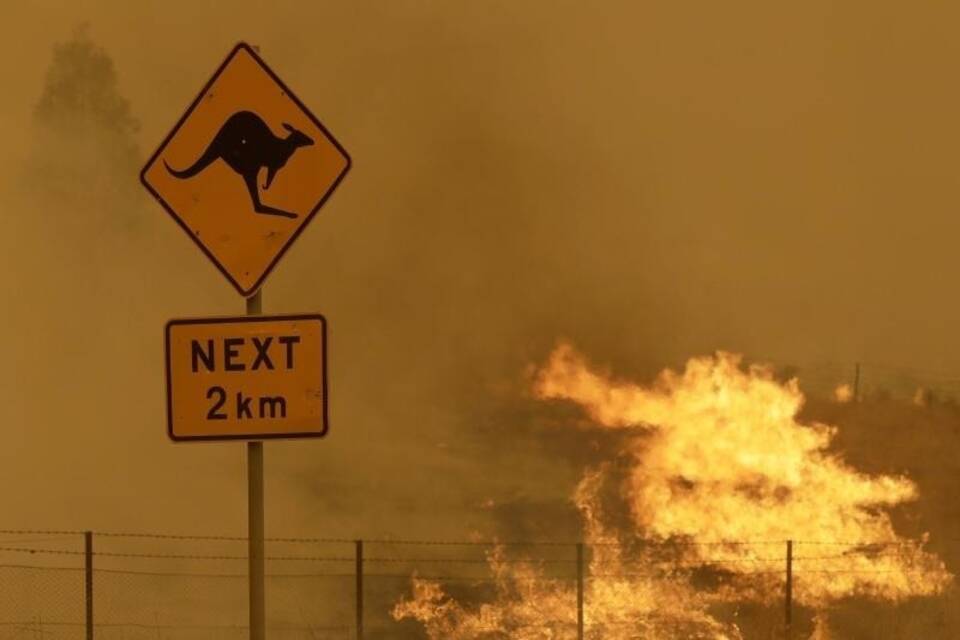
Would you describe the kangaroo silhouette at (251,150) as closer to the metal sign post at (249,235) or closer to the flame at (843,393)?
the metal sign post at (249,235)

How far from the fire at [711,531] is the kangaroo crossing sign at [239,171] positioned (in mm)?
Answer: 6805

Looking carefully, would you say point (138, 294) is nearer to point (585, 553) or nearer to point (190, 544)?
point (190, 544)

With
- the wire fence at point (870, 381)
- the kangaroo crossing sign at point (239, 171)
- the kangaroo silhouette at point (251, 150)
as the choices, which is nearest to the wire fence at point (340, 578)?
the wire fence at point (870, 381)

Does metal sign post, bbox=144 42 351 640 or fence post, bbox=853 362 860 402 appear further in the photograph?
fence post, bbox=853 362 860 402

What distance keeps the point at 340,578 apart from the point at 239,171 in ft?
28.3

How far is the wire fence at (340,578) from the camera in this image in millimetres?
11555

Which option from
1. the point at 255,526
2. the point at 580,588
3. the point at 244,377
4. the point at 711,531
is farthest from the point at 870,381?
the point at 244,377

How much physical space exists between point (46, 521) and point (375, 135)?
604cm

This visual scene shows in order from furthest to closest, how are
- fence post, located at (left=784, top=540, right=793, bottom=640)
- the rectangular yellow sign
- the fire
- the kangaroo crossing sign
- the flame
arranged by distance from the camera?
the flame, the fire, fence post, located at (left=784, top=540, right=793, bottom=640), the kangaroo crossing sign, the rectangular yellow sign

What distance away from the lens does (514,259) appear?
1379 centimetres

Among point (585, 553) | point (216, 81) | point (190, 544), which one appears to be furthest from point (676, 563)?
point (216, 81)

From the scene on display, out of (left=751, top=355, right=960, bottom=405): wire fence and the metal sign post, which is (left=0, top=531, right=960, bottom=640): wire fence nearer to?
(left=751, top=355, right=960, bottom=405): wire fence

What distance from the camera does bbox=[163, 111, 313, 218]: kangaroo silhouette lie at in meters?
5.17

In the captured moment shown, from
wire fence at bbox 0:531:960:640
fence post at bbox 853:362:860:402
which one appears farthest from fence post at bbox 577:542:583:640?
fence post at bbox 853:362:860:402
